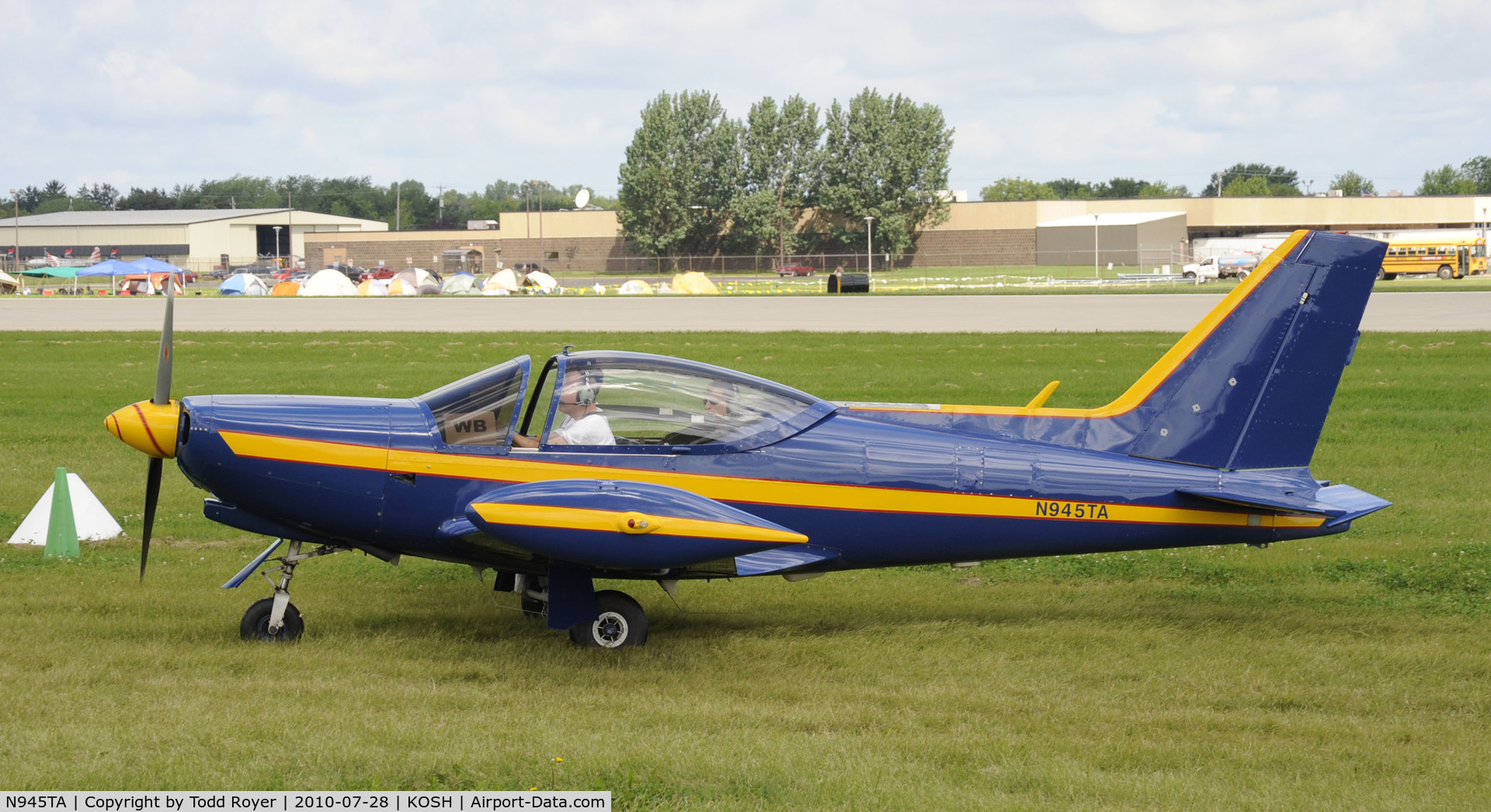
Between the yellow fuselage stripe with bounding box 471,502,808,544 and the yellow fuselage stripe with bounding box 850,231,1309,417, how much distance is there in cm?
148

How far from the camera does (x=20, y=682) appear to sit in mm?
6414

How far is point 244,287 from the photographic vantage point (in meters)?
65.5

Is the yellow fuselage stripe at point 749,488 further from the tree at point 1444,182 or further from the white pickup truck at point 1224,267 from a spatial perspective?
the tree at point 1444,182

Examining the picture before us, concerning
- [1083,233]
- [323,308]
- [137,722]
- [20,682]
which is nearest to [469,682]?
[137,722]

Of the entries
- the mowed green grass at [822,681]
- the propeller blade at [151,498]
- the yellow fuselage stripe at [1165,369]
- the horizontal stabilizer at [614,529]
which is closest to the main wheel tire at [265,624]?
the mowed green grass at [822,681]

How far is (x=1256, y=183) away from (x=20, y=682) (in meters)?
178

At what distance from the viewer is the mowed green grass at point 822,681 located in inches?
204

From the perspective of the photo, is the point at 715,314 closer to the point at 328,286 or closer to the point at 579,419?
the point at 328,286

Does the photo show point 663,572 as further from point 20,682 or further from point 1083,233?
point 1083,233

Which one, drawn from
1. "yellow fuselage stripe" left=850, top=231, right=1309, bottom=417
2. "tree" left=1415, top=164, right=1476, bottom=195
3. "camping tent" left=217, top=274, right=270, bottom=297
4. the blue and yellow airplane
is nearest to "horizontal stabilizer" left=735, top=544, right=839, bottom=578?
the blue and yellow airplane

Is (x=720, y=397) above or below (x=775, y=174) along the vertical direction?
below

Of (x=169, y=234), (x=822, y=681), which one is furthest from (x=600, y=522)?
(x=169, y=234)

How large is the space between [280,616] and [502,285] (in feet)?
196

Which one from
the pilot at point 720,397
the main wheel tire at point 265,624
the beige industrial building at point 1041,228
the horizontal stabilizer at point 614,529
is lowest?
the main wheel tire at point 265,624
